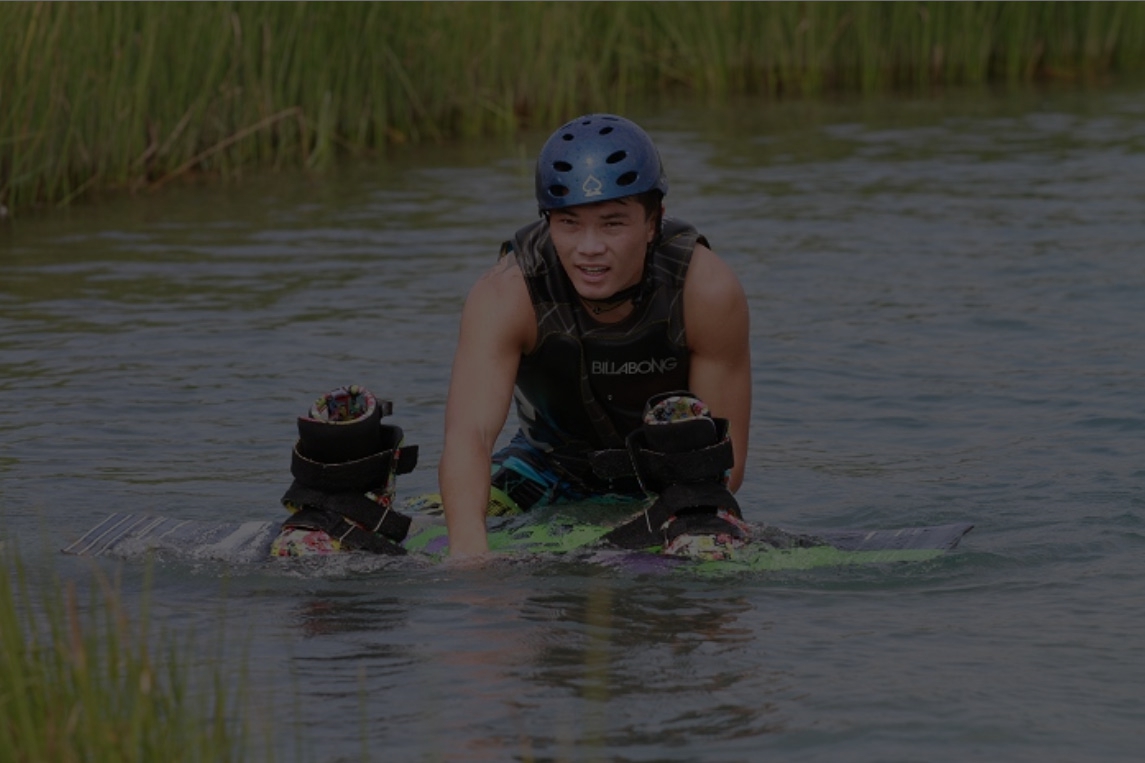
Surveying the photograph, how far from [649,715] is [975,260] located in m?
7.38

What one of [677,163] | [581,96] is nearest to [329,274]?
[677,163]

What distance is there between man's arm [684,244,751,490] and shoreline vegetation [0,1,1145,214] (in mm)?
6656

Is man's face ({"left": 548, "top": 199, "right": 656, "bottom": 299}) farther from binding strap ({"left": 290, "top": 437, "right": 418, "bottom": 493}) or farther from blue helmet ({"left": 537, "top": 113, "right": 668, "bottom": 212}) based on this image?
binding strap ({"left": 290, "top": 437, "right": 418, "bottom": 493})

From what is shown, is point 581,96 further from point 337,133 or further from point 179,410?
point 179,410

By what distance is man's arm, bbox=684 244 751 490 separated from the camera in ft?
20.9

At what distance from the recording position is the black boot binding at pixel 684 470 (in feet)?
19.5

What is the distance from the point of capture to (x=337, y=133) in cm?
1555

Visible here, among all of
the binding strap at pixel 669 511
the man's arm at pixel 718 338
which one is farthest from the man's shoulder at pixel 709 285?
the binding strap at pixel 669 511

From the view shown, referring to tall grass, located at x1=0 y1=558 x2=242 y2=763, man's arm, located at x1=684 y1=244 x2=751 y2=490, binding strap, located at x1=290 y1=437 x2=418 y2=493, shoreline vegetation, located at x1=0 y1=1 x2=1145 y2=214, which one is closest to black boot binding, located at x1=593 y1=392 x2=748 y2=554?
man's arm, located at x1=684 y1=244 x2=751 y2=490

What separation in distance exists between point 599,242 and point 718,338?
0.54 metres

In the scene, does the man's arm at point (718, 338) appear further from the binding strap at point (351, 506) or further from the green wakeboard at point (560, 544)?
the binding strap at point (351, 506)

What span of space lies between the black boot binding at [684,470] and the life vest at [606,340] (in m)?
0.40

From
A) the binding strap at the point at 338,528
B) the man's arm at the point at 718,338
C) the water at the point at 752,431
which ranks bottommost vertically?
the water at the point at 752,431

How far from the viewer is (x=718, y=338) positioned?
640 centimetres
